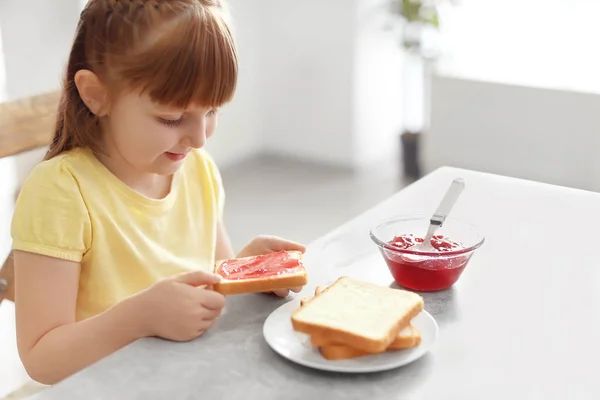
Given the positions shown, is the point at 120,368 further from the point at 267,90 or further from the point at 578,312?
the point at 267,90

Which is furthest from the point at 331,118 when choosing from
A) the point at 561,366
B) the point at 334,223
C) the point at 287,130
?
the point at 561,366

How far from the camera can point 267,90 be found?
4156 millimetres

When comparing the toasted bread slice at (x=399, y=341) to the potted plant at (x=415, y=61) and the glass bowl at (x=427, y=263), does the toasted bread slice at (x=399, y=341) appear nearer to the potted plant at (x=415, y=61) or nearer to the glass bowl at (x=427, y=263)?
the glass bowl at (x=427, y=263)

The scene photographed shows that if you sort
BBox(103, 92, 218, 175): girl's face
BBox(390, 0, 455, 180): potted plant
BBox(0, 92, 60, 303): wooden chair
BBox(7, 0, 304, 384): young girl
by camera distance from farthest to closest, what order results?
BBox(390, 0, 455, 180): potted plant < BBox(0, 92, 60, 303): wooden chair < BBox(103, 92, 218, 175): girl's face < BBox(7, 0, 304, 384): young girl

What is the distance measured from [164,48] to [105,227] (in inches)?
11.2

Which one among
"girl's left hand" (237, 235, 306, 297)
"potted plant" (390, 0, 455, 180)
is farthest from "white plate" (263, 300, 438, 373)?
"potted plant" (390, 0, 455, 180)

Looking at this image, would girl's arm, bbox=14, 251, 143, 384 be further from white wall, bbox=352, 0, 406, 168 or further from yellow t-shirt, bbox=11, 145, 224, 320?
white wall, bbox=352, 0, 406, 168

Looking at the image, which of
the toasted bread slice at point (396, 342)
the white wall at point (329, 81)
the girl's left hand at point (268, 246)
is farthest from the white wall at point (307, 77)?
the toasted bread slice at point (396, 342)

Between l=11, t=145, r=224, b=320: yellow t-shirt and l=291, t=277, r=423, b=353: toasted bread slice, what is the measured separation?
1.12 ft

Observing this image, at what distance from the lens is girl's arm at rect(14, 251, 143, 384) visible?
1.02 metres

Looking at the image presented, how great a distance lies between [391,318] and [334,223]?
7.90ft

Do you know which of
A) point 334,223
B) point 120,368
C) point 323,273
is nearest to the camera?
point 120,368

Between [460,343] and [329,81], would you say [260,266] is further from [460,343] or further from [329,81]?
[329,81]

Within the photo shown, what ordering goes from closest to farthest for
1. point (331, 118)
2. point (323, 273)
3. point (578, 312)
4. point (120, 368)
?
point (120, 368)
point (578, 312)
point (323, 273)
point (331, 118)
